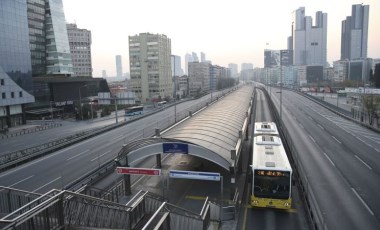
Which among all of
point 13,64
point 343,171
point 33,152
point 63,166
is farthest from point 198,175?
point 13,64

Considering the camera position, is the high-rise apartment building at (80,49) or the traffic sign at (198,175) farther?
the high-rise apartment building at (80,49)

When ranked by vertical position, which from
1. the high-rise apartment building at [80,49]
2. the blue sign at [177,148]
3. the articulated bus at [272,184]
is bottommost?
the articulated bus at [272,184]

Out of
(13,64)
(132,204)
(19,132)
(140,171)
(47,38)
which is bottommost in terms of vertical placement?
(19,132)

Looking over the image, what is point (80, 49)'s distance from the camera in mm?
173750

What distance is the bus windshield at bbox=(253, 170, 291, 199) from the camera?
1681 centimetres

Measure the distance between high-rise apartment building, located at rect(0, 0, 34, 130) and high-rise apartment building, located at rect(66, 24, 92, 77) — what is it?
362ft

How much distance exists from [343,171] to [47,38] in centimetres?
8493

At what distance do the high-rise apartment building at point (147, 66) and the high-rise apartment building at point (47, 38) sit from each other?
3494cm

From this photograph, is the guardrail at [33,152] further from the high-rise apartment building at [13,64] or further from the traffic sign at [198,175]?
the high-rise apartment building at [13,64]

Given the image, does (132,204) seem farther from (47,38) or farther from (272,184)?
A: (47,38)

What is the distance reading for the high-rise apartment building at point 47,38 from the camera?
82875mm

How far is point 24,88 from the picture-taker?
62656 millimetres

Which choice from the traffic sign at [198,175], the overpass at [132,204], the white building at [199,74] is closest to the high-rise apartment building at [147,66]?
the white building at [199,74]

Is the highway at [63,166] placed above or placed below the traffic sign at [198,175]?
below
